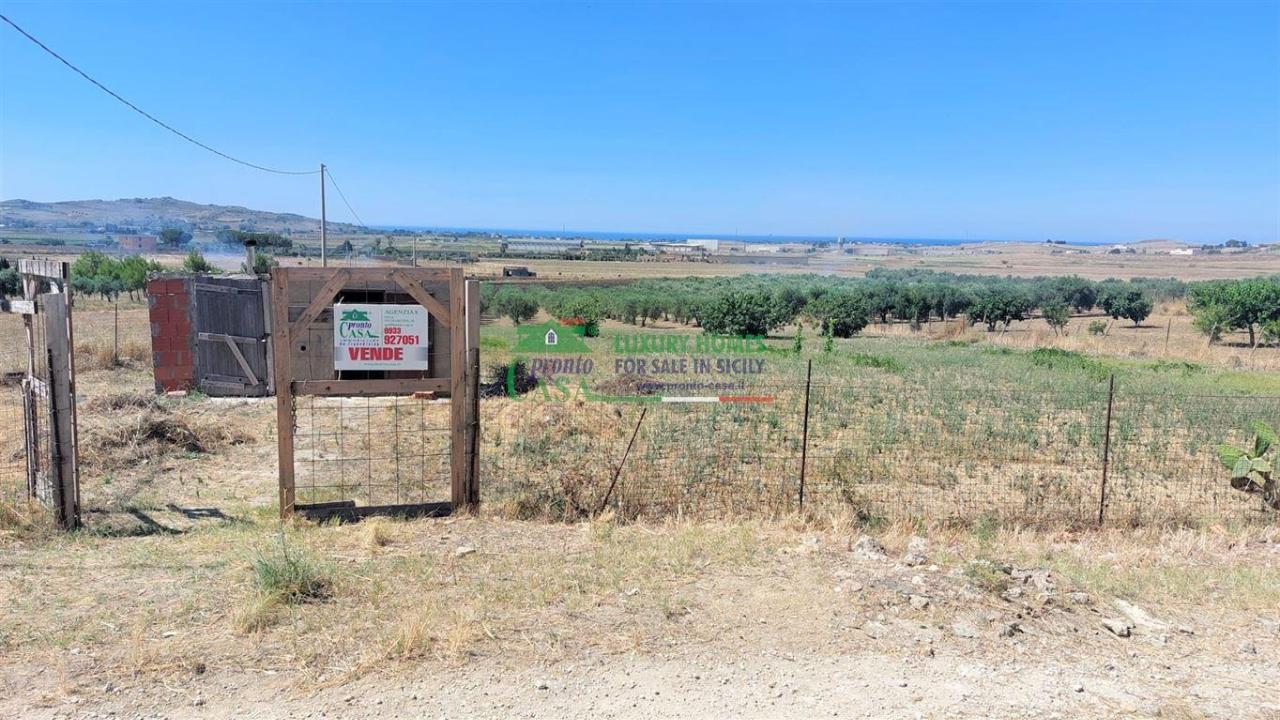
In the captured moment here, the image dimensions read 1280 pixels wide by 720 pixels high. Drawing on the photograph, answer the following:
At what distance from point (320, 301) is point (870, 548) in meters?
4.78

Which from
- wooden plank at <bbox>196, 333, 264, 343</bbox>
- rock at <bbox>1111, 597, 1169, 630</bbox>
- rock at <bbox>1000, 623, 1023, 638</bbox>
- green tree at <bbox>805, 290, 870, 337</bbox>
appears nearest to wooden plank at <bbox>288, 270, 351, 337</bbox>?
rock at <bbox>1000, 623, 1023, 638</bbox>

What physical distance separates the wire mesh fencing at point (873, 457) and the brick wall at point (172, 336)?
211 inches

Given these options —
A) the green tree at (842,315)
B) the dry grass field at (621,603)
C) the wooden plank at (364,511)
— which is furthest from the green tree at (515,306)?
the wooden plank at (364,511)

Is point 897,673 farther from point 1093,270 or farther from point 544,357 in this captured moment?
point 1093,270

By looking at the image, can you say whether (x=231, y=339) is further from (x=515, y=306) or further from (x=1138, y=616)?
(x=515, y=306)

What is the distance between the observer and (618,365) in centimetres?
1916

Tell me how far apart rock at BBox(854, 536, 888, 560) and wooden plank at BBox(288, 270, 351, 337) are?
4.59 m

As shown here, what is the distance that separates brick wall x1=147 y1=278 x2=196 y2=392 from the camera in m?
13.5

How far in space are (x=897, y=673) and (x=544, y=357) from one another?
53.8 feet

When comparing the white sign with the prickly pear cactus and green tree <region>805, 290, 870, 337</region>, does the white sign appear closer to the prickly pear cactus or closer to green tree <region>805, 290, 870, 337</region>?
the prickly pear cactus

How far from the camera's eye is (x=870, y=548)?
20.2 feet

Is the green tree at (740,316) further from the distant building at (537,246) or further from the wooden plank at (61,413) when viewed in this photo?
the distant building at (537,246)

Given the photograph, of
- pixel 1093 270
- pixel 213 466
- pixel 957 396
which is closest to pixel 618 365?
pixel 957 396

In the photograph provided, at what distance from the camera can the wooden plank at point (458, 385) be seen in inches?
269
